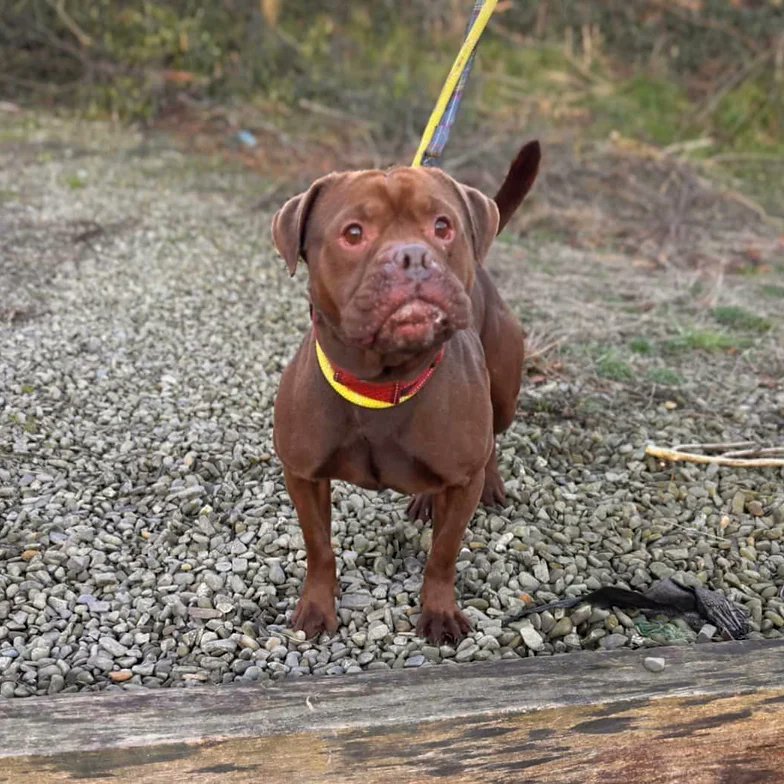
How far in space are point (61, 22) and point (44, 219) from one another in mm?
4019

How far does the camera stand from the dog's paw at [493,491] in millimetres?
3643

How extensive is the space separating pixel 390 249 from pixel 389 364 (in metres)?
0.35

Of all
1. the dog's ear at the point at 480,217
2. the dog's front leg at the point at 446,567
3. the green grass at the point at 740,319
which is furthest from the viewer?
the green grass at the point at 740,319

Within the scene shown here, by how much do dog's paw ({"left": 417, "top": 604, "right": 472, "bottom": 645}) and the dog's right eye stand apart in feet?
3.91

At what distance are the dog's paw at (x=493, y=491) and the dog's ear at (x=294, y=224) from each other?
54.5 inches

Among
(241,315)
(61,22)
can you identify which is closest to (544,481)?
(241,315)

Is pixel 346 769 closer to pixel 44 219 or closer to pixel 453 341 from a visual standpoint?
pixel 453 341

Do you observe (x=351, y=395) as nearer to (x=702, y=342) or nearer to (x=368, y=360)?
(x=368, y=360)

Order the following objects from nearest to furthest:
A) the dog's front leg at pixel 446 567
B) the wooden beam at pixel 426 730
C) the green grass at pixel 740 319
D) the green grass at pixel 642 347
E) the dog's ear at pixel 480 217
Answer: the wooden beam at pixel 426 730 → the dog's ear at pixel 480 217 → the dog's front leg at pixel 446 567 → the green grass at pixel 642 347 → the green grass at pixel 740 319

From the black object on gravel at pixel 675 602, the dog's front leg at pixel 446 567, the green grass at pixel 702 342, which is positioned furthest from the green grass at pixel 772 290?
the dog's front leg at pixel 446 567

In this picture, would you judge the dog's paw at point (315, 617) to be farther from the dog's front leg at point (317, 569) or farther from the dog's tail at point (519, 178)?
the dog's tail at point (519, 178)

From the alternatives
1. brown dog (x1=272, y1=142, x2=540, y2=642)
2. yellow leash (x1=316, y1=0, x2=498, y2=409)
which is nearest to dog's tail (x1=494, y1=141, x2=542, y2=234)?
yellow leash (x1=316, y1=0, x2=498, y2=409)

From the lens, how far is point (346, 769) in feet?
7.07

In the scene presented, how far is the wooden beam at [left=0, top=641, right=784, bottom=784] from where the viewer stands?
2.11 meters
